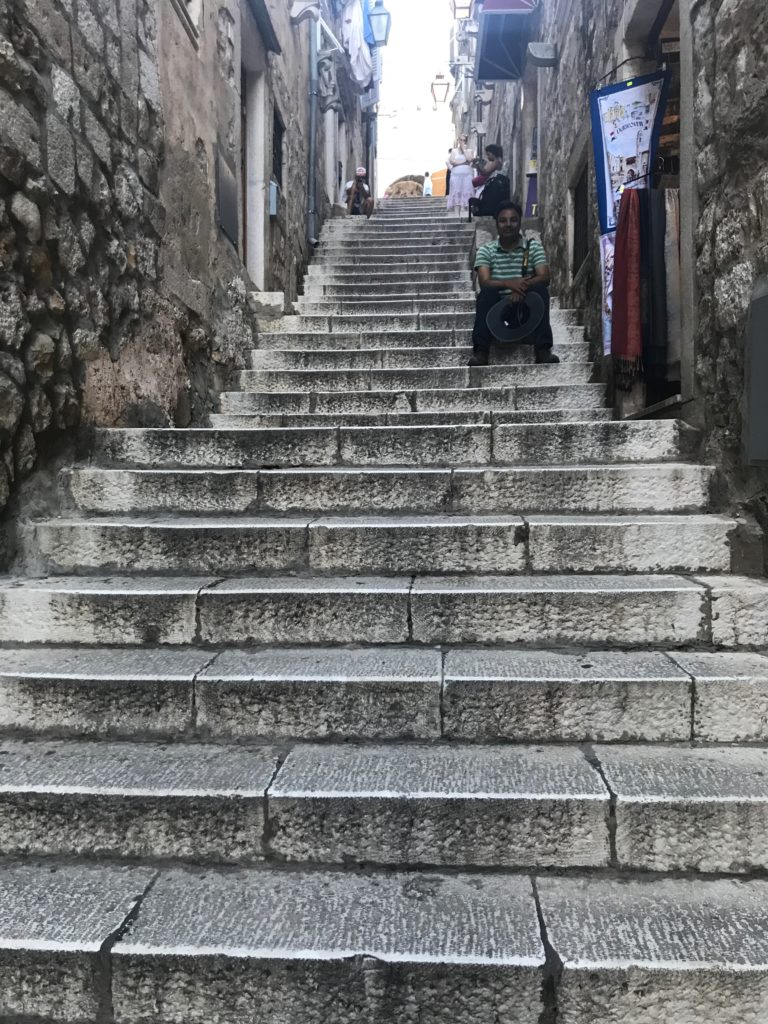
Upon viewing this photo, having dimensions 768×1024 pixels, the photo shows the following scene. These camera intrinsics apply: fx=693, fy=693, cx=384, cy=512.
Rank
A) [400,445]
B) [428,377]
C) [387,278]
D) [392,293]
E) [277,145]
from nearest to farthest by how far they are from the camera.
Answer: [400,445]
[428,377]
[392,293]
[387,278]
[277,145]

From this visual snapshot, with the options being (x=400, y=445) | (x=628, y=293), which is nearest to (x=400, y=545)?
(x=400, y=445)

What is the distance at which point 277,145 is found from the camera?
27.4 ft

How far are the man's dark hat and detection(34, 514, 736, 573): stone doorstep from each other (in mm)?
2487

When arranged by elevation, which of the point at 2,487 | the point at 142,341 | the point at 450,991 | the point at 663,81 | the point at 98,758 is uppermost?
the point at 663,81

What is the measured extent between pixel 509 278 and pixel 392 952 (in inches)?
189

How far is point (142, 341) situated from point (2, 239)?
131cm

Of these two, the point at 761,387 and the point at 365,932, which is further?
the point at 761,387

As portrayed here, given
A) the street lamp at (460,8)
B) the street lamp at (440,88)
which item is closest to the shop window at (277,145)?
the street lamp at (460,8)

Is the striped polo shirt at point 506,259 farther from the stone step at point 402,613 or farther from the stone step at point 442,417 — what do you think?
the stone step at point 402,613

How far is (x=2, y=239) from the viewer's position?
2.79 m

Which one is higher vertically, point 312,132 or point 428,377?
point 312,132

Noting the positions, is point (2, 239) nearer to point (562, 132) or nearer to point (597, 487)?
point (597, 487)

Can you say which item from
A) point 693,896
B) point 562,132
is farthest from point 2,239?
point 562,132

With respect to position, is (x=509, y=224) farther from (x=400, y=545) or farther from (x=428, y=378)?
(x=400, y=545)
